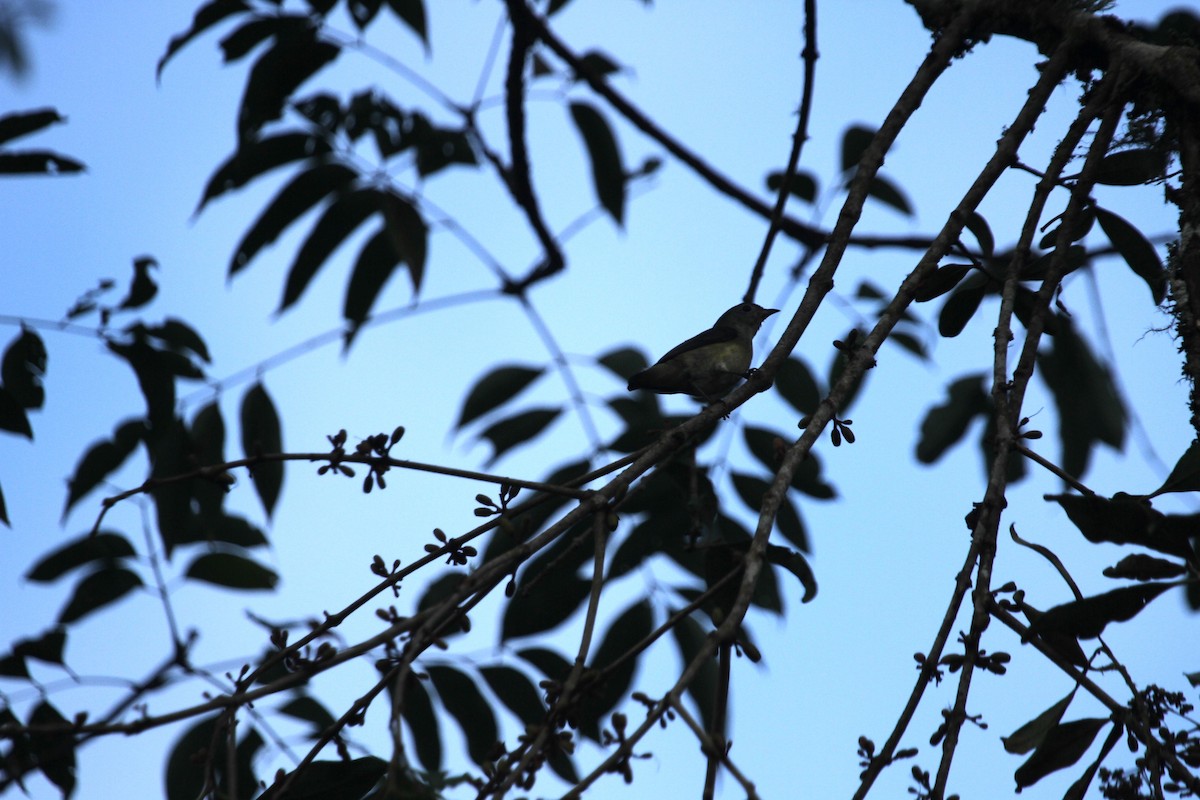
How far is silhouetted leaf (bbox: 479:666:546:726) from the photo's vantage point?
375 cm

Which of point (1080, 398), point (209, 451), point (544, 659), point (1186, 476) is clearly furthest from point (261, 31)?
point (1186, 476)

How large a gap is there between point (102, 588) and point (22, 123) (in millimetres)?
1822

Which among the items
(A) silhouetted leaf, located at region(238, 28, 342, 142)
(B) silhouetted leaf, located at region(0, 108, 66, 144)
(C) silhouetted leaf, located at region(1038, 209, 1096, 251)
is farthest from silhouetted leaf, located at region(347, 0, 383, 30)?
(C) silhouetted leaf, located at region(1038, 209, 1096, 251)

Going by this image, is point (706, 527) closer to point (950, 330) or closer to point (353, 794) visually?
point (950, 330)

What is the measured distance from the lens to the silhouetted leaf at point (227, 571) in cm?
405

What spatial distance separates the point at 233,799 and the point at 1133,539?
68.1 inches

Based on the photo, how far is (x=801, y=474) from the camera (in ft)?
13.3

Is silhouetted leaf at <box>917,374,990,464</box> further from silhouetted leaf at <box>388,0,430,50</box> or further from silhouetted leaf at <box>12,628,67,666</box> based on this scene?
silhouetted leaf at <box>12,628,67,666</box>

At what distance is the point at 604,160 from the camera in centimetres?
561

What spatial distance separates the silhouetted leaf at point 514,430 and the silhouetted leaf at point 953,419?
1.88m

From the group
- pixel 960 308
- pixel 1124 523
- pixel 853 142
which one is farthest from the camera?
pixel 853 142

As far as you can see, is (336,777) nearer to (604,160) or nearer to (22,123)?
(22,123)

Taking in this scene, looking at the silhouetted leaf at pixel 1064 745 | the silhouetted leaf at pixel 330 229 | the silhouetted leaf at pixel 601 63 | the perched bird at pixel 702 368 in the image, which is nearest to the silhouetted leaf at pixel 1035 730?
the silhouetted leaf at pixel 1064 745

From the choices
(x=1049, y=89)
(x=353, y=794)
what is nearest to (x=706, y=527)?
(x=353, y=794)
